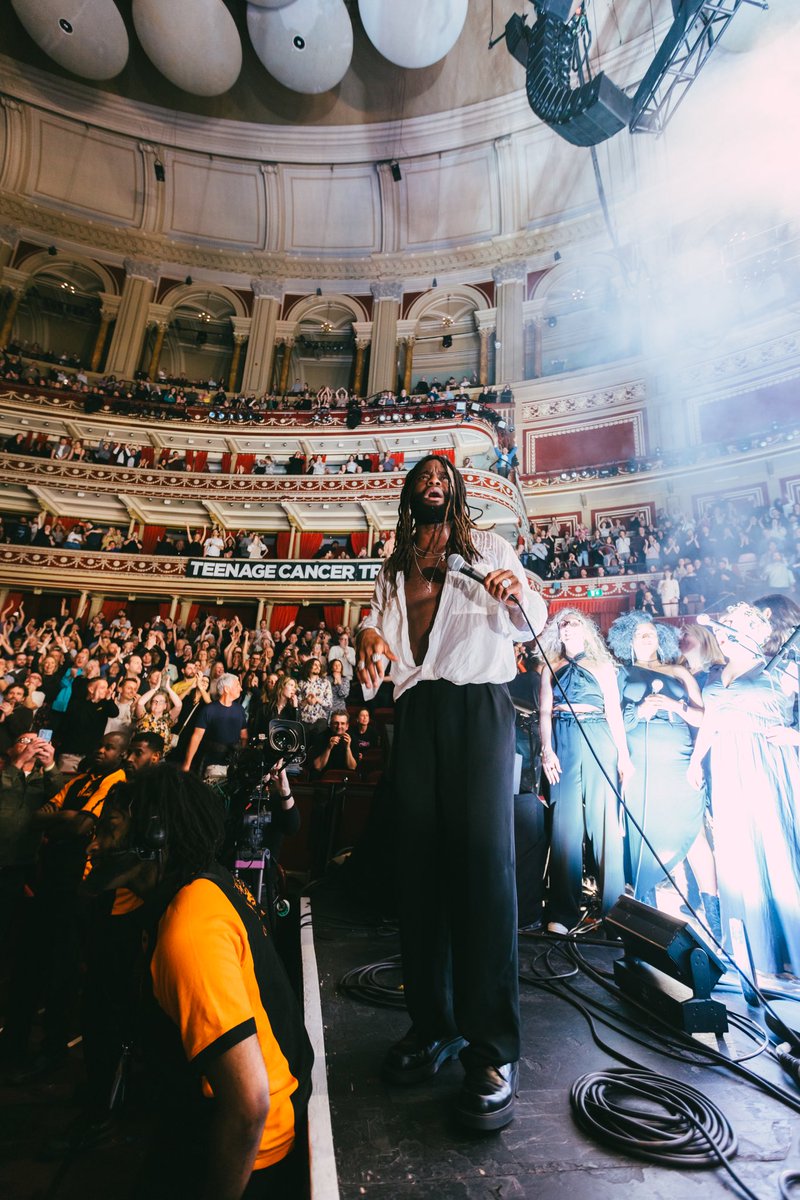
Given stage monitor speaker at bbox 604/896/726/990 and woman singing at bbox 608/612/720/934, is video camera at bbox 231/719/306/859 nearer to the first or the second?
stage monitor speaker at bbox 604/896/726/990

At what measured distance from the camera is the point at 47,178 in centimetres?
1741

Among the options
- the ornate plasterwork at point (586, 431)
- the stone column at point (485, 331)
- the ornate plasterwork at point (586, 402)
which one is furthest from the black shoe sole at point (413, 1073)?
the stone column at point (485, 331)

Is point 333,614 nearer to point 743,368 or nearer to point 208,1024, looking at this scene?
point 743,368

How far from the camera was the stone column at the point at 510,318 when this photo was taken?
17141 millimetres

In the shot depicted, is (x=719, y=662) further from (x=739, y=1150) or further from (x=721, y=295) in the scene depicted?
(x=721, y=295)

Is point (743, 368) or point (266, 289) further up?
point (266, 289)

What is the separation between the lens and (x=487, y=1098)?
54.3 inches

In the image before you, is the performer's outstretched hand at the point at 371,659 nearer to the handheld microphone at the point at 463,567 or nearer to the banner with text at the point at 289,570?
the handheld microphone at the point at 463,567

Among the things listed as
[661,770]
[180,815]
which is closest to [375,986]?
[180,815]

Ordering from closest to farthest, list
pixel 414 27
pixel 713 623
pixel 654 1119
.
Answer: pixel 654 1119 < pixel 713 623 < pixel 414 27

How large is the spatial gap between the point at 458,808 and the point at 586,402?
51.5 ft

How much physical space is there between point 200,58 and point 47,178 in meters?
5.78

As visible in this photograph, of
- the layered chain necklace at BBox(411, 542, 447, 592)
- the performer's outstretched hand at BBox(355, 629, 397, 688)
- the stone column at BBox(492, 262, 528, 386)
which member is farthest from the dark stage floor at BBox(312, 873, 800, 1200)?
the stone column at BBox(492, 262, 528, 386)

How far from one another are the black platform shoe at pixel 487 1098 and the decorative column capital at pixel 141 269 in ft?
73.2
